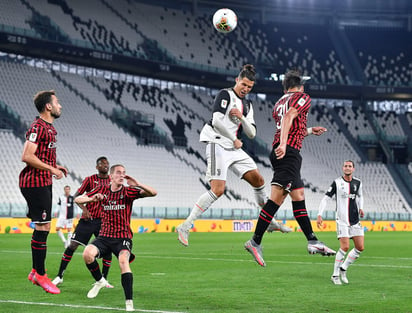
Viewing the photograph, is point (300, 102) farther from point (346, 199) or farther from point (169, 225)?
point (169, 225)

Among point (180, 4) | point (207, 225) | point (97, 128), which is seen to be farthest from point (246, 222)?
point (180, 4)

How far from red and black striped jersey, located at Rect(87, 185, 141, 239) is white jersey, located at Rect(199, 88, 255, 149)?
4.33ft

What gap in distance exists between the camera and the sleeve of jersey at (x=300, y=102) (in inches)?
345

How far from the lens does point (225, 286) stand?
1173 centimetres

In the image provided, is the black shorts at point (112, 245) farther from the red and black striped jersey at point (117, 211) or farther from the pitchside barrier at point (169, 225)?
the pitchside barrier at point (169, 225)

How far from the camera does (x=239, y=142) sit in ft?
30.5

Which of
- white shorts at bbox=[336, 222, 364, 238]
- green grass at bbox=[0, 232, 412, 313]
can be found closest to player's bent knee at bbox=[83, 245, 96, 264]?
green grass at bbox=[0, 232, 412, 313]

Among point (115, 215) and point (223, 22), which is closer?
point (115, 215)

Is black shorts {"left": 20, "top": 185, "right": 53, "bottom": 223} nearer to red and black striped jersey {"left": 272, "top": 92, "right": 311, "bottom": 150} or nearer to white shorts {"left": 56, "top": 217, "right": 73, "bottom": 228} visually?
red and black striped jersey {"left": 272, "top": 92, "right": 311, "bottom": 150}

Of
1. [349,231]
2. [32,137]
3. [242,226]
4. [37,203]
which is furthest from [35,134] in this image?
[242,226]

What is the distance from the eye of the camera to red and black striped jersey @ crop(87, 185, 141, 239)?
9453mm

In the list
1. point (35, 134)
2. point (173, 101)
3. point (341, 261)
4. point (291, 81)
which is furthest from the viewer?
point (173, 101)

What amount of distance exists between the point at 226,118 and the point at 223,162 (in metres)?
Result: 0.61

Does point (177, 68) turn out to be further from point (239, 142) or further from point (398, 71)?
point (239, 142)
